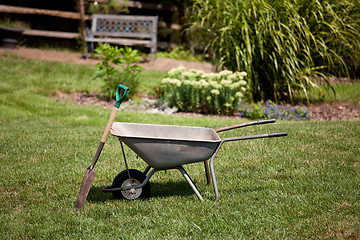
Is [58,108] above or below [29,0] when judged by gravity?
below

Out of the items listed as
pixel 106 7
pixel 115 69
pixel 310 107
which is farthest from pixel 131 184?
pixel 106 7

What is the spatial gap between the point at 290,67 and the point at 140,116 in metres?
3.24

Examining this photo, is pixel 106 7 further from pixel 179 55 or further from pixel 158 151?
pixel 158 151

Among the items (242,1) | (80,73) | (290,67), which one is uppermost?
(242,1)

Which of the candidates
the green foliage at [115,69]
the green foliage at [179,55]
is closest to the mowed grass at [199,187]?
the green foliage at [115,69]

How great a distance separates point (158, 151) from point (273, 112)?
4.36 m

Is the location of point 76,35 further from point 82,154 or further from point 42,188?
point 42,188

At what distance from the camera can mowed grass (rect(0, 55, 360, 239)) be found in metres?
2.75

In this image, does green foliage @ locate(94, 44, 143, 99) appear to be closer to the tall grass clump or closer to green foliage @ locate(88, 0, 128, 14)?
the tall grass clump

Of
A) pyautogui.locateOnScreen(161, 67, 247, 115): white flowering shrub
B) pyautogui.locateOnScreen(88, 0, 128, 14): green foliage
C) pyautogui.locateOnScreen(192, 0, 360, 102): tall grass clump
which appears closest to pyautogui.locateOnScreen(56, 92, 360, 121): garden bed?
pyautogui.locateOnScreen(161, 67, 247, 115): white flowering shrub

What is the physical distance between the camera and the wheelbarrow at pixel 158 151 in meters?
2.94

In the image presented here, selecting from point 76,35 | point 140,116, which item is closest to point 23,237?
point 140,116

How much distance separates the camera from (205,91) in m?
7.17

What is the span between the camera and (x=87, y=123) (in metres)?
6.25
